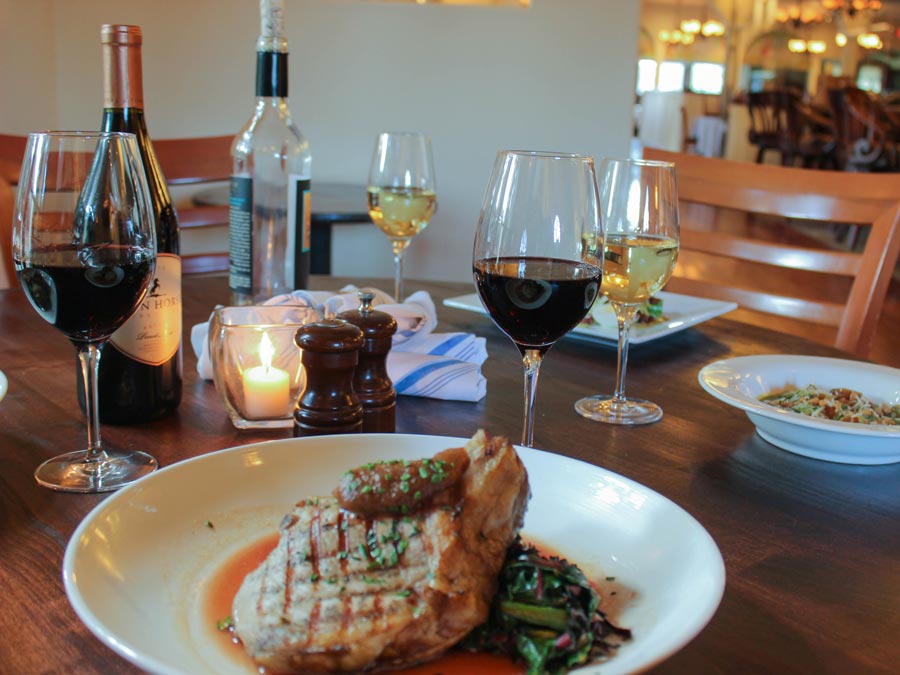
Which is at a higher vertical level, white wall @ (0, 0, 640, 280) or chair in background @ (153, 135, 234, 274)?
white wall @ (0, 0, 640, 280)

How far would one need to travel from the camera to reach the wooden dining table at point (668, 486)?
0.60m

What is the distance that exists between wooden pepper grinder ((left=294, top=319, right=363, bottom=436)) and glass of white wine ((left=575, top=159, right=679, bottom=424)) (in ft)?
1.09

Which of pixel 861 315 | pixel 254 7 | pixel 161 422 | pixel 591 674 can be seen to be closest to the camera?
pixel 591 674

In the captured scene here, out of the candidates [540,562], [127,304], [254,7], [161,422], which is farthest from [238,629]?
[254,7]

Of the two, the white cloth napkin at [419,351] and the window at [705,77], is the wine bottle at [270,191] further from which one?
the window at [705,77]

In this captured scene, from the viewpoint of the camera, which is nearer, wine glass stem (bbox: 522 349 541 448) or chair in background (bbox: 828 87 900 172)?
wine glass stem (bbox: 522 349 541 448)

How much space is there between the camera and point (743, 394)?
101 centimetres

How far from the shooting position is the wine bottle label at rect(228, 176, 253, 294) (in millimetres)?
1286

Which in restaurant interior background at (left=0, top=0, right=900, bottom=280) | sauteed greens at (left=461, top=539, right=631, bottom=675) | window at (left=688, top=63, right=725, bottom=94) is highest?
window at (left=688, top=63, right=725, bottom=94)

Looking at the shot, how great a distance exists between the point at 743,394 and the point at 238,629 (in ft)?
2.24

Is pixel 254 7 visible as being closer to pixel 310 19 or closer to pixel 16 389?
pixel 310 19

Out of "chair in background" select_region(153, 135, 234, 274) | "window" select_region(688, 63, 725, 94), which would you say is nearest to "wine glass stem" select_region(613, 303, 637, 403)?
"chair in background" select_region(153, 135, 234, 274)

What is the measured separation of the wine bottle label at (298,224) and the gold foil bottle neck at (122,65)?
15.2 inches

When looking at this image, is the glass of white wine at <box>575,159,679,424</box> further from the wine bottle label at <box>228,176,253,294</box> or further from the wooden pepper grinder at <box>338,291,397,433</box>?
the wine bottle label at <box>228,176,253,294</box>
